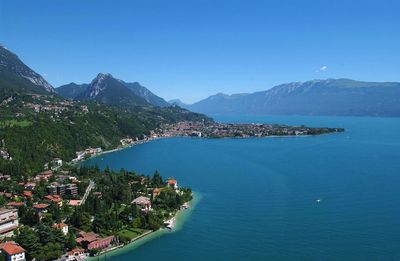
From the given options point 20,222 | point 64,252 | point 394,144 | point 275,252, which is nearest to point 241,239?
point 275,252

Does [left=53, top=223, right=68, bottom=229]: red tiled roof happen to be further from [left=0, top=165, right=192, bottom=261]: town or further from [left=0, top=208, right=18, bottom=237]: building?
[left=0, top=208, right=18, bottom=237]: building

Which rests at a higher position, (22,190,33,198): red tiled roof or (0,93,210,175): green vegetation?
(0,93,210,175): green vegetation

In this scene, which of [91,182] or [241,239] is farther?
[91,182]

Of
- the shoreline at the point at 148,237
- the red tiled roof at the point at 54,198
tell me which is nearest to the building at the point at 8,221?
the red tiled roof at the point at 54,198

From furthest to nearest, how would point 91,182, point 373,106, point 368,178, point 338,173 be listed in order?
1. point 373,106
2. point 338,173
3. point 368,178
4. point 91,182

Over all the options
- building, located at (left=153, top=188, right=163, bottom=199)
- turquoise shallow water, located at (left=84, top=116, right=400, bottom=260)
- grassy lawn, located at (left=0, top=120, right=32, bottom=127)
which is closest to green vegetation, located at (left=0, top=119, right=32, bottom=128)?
grassy lawn, located at (left=0, top=120, right=32, bottom=127)

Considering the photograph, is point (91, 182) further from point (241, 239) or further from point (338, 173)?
point (338, 173)
